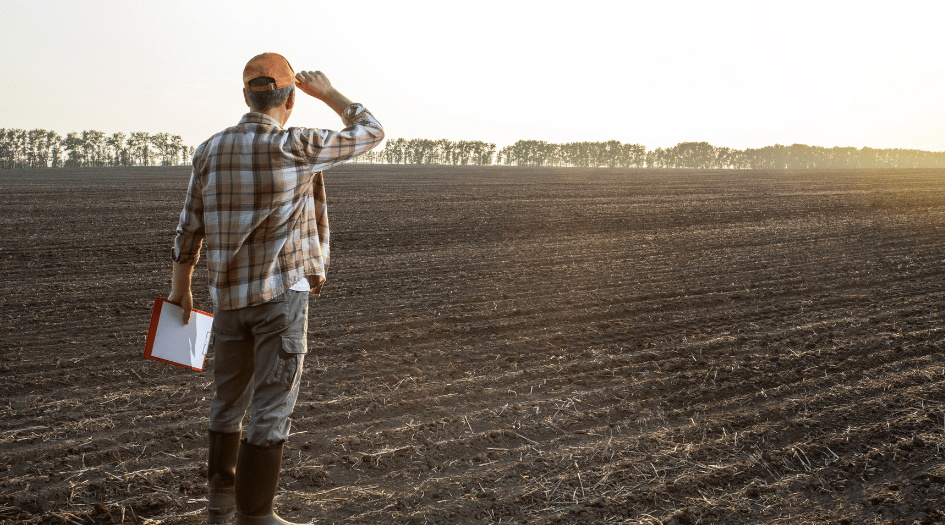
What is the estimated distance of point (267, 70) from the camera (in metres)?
2.50

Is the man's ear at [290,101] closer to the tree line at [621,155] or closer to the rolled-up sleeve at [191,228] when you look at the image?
the rolled-up sleeve at [191,228]

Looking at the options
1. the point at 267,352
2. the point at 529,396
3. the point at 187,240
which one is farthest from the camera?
the point at 529,396

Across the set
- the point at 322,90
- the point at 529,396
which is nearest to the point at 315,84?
the point at 322,90

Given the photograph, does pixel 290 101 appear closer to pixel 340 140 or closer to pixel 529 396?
pixel 340 140

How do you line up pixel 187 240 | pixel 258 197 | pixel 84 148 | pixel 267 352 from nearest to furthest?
pixel 258 197 → pixel 267 352 → pixel 187 240 → pixel 84 148

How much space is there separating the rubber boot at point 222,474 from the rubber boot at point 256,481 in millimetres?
195

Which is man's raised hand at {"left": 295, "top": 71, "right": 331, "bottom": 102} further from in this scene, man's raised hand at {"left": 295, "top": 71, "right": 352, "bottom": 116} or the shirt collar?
the shirt collar

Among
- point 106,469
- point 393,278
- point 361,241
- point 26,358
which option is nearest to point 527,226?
point 361,241

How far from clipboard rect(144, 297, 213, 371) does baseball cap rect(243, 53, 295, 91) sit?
1.18 metres

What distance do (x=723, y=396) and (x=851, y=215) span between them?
18817 mm

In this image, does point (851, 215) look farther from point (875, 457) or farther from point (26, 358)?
point (26, 358)

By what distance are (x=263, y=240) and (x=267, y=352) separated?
47 centimetres

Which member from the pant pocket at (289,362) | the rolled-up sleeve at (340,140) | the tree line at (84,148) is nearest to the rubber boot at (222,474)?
the pant pocket at (289,362)

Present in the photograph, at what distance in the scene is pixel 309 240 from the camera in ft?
9.02
